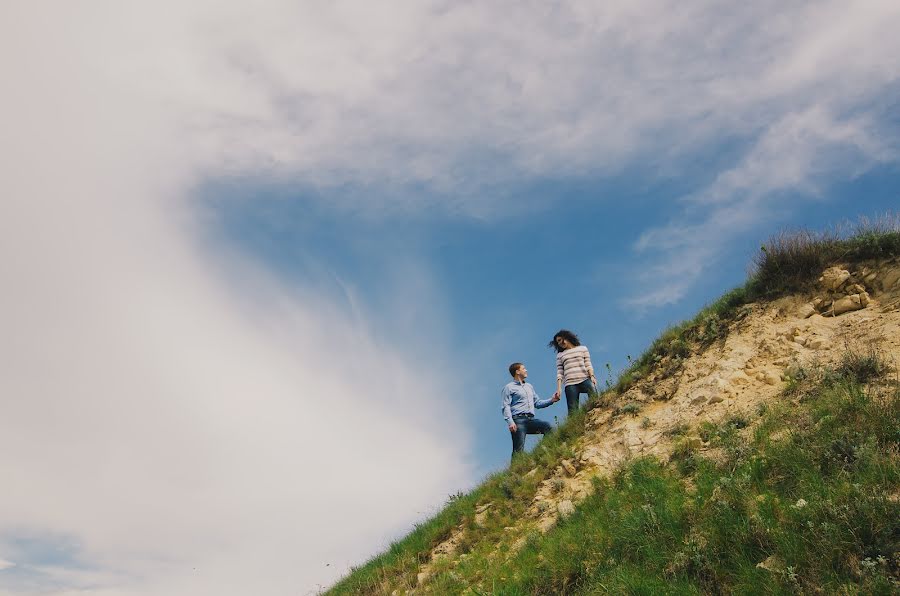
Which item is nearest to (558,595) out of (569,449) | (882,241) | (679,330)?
(569,449)

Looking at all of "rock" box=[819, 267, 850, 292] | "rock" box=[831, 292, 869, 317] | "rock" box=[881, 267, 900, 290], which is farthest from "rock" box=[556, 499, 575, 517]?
"rock" box=[881, 267, 900, 290]

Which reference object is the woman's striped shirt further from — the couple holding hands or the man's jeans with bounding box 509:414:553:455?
the man's jeans with bounding box 509:414:553:455

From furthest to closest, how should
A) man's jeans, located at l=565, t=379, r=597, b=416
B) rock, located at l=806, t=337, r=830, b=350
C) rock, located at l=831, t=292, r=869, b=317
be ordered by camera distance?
man's jeans, located at l=565, t=379, r=597, b=416 → rock, located at l=831, t=292, r=869, b=317 → rock, located at l=806, t=337, r=830, b=350

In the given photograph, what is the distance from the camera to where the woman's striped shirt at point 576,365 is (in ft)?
40.8

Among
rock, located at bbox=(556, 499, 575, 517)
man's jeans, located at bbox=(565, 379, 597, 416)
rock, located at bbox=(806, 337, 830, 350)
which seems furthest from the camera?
man's jeans, located at bbox=(565, 379, 597, 416)

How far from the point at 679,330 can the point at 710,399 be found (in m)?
2.67

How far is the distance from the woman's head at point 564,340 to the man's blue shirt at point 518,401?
1157mm

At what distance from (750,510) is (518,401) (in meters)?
7.43

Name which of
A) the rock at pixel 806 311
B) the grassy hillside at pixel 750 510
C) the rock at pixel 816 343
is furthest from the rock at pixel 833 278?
the rock at pixel 816 343

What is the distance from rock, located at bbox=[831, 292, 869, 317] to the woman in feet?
14.7

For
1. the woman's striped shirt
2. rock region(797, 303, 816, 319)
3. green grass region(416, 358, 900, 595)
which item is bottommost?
green grass region(416, 358, 900, 595)

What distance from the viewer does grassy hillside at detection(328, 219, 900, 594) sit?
16.2 ft

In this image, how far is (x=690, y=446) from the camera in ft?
26.7

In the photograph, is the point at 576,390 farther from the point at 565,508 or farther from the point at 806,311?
the point at 806,311
